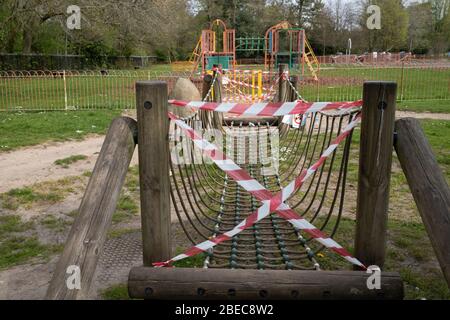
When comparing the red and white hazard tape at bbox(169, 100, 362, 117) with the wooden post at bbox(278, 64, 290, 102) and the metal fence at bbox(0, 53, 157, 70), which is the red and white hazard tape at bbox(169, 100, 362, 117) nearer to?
the wooden post at bbox(278, 64, 290, 102)

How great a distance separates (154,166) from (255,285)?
693 mm

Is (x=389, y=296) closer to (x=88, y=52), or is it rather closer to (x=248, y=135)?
(x=248, y=135)

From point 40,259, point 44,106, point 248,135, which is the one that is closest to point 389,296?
point 40,259

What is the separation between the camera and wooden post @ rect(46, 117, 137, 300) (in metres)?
1.69

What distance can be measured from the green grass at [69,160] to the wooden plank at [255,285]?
14.8 feet

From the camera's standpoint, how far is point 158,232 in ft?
7.32

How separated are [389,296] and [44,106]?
1246cm

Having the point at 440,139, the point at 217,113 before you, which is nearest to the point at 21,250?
the point at 217,113

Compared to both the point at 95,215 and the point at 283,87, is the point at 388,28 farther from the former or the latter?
the point at 95,215

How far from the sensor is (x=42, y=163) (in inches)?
253

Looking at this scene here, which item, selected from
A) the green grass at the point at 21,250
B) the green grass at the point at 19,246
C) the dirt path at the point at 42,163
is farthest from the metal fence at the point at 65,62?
the green grass at the point at 21,250

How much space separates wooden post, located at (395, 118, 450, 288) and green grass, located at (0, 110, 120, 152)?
6.52m

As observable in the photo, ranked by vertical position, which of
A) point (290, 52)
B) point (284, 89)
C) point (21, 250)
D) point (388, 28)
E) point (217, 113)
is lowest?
point (21, 250)

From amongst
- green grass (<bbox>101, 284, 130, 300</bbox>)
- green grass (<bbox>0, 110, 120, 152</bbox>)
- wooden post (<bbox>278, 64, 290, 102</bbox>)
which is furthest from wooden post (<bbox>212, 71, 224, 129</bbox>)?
green grass (<bbox>101, 284, 130, 300</bbox>)
